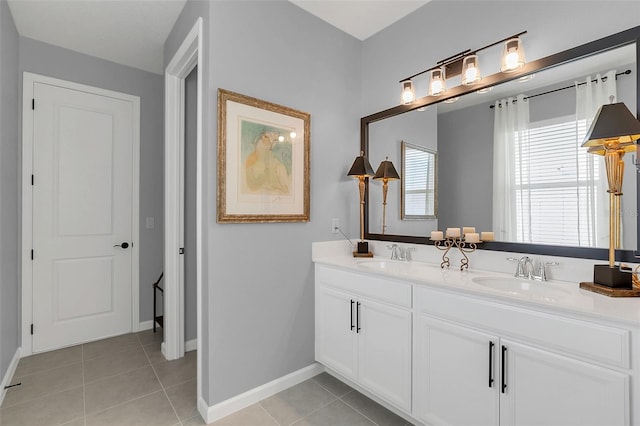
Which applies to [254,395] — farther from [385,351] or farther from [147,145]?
[147,145]

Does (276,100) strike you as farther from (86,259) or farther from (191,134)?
(86,259)

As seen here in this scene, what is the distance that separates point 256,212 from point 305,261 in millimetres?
541

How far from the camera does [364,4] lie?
89.4 inches

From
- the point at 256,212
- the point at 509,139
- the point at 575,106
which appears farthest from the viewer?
the point at 256,212

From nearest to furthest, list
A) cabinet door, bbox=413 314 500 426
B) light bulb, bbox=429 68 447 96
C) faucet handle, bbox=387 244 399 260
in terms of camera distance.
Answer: cabinet door, bbox=413 314 500 426 → light bulb, bbox=429 68 447 96 → faucet handle, bbox=387 244 399 260

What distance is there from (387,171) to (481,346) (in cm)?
140

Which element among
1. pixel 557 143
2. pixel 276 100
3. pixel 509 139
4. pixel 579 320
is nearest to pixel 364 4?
pixel 276 100

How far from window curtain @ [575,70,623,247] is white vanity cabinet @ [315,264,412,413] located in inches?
36.0

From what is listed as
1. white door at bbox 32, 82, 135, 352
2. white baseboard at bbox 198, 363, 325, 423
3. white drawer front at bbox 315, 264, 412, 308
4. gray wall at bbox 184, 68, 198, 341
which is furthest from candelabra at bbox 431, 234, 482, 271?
white door at bbox 32, 82, 135, 352

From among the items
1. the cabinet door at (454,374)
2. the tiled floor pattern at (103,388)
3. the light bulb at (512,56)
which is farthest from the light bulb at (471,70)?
the tiled floor pattern at (103,388)

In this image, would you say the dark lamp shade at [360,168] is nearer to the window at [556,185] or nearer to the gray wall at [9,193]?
the window at [556,185]

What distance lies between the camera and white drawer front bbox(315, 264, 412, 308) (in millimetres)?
1703

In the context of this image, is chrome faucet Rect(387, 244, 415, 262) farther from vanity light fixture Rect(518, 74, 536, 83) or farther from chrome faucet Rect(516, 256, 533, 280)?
vanity light fixture Rect(518, 74, 536, 83)

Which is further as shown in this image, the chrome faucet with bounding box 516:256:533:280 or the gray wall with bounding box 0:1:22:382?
the gray wall with bounding box 0:1:22:382
